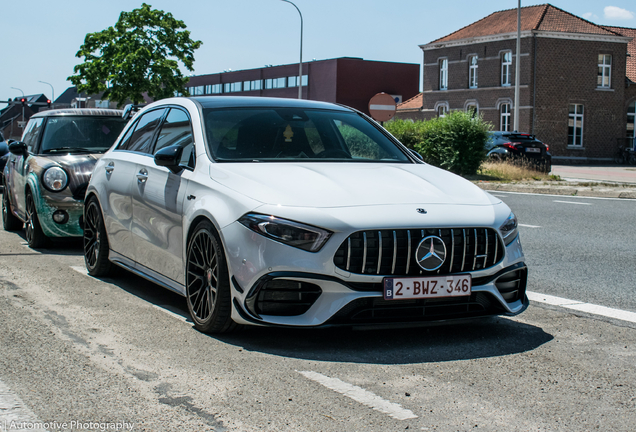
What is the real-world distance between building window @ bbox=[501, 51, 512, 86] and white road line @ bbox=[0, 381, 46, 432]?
4675cm

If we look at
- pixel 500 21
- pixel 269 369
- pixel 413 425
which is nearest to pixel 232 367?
pixel 269 369

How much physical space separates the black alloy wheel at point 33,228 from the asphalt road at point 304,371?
8.23ft

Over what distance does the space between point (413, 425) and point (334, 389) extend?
0.58 m

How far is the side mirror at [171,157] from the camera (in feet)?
17.0

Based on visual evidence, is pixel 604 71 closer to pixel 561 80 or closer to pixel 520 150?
pixel 561 80

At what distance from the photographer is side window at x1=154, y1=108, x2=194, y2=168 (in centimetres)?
538

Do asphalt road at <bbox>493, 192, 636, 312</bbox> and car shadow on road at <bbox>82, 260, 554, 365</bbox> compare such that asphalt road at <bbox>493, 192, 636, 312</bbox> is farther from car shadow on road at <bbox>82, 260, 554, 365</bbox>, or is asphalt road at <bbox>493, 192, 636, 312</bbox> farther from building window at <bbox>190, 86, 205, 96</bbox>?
building window at <bbox>190, 86, 205, 96</bbox>

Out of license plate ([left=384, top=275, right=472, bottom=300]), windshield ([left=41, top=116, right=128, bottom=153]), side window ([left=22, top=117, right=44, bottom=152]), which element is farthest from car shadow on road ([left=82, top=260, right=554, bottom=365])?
side window ([left=22, top=117, right=44, bottom=152])

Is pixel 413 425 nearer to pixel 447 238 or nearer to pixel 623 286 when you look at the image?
pixel 447 238

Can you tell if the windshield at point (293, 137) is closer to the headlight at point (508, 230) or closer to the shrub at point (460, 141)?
the headlight at point (508, 230)

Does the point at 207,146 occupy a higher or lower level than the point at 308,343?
higher

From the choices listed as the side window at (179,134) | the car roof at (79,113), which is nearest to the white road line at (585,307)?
the side window at (179,134)

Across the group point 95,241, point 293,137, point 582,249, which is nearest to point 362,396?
point 293,137

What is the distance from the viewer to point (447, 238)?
432cm
